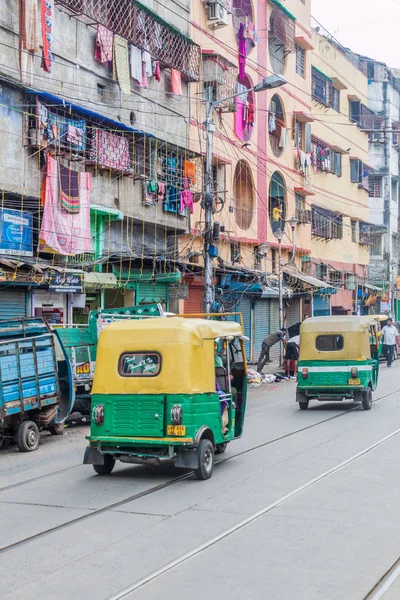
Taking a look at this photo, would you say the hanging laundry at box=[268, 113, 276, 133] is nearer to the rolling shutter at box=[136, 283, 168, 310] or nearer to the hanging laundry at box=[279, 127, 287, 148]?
the hanging laundry at box=[279, 127, 287, 148]

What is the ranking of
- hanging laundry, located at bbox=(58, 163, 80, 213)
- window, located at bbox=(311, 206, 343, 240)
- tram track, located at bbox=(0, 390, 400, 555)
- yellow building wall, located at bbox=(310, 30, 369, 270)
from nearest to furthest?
1. tram track, located at bbox=(0, 390, 400, 555)
2. hanging laundry, located at bbox=(58, 163, 80, 213)
3. window, located at bbox=(311, 206, 343, 240)
4. yellow building wall, located at bbox=(310, 30, 369, 270)

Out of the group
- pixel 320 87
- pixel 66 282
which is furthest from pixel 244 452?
pixel 320 87

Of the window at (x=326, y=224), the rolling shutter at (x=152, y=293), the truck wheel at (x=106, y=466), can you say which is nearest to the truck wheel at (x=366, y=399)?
the truck wheel at (x=106, y=466)

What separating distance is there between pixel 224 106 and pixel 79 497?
78.3 feet

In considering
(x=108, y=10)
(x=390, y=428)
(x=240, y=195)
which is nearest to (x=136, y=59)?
(x=108, y=10)

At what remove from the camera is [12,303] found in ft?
68.0

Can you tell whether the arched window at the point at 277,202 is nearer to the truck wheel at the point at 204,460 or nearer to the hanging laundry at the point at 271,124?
the hanging laundry at the point at 271,124

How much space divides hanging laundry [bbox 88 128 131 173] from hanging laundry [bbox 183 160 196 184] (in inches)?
144

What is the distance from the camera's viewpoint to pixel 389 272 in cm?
4828

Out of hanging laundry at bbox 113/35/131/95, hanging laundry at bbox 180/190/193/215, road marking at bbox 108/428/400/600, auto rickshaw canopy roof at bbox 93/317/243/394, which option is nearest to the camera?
road marking at bbox 108/428/400/600

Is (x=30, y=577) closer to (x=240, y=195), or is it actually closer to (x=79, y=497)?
(x=79, y=497)

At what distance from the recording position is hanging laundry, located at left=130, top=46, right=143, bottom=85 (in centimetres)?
2517

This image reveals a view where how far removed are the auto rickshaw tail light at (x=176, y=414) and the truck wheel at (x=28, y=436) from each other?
4.23 m

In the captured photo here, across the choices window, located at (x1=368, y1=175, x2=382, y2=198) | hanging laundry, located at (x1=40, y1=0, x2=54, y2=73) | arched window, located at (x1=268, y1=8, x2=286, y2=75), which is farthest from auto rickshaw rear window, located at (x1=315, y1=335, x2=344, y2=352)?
window, located at (x1=368, y1=175, x2=382, y2=198)
